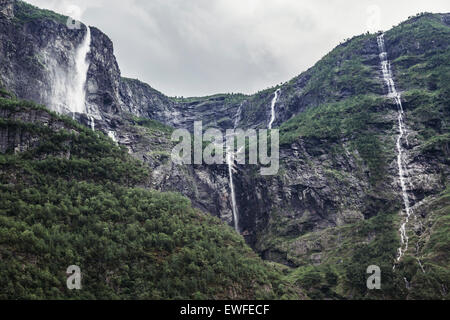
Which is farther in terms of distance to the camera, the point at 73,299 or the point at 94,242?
the point at 94,242

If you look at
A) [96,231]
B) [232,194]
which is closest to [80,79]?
[232,194]

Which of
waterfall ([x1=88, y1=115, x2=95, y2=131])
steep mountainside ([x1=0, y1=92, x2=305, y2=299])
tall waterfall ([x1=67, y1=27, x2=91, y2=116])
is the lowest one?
steep mountainside ([x1=0, y1=92, x2=305, y2=299])

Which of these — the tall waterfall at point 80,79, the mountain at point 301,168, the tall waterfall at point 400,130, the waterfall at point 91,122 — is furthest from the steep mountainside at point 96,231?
Result: the tall waterfall at point 80,79

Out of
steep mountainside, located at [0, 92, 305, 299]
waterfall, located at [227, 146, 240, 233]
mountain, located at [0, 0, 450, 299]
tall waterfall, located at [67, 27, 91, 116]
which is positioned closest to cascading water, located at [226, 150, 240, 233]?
waterfall, located at [227, 146, 240, 233]

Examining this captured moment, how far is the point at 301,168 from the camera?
81.6 m

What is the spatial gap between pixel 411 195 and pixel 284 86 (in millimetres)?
74713

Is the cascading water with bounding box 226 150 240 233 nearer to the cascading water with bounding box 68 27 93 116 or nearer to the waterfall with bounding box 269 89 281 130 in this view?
the cascading water with bounding box 68 27 93 116

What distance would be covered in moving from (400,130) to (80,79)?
247 ft

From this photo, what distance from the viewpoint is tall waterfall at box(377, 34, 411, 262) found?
188ft

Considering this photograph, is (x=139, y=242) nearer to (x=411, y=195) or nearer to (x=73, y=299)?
(x=73, y=299)

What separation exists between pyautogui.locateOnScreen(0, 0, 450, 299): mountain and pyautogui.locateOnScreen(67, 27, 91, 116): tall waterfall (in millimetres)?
525

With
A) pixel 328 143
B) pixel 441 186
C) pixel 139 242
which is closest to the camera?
pixel 139 242

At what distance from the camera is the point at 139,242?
148ft

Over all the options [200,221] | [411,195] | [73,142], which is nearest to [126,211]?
[200,221]
